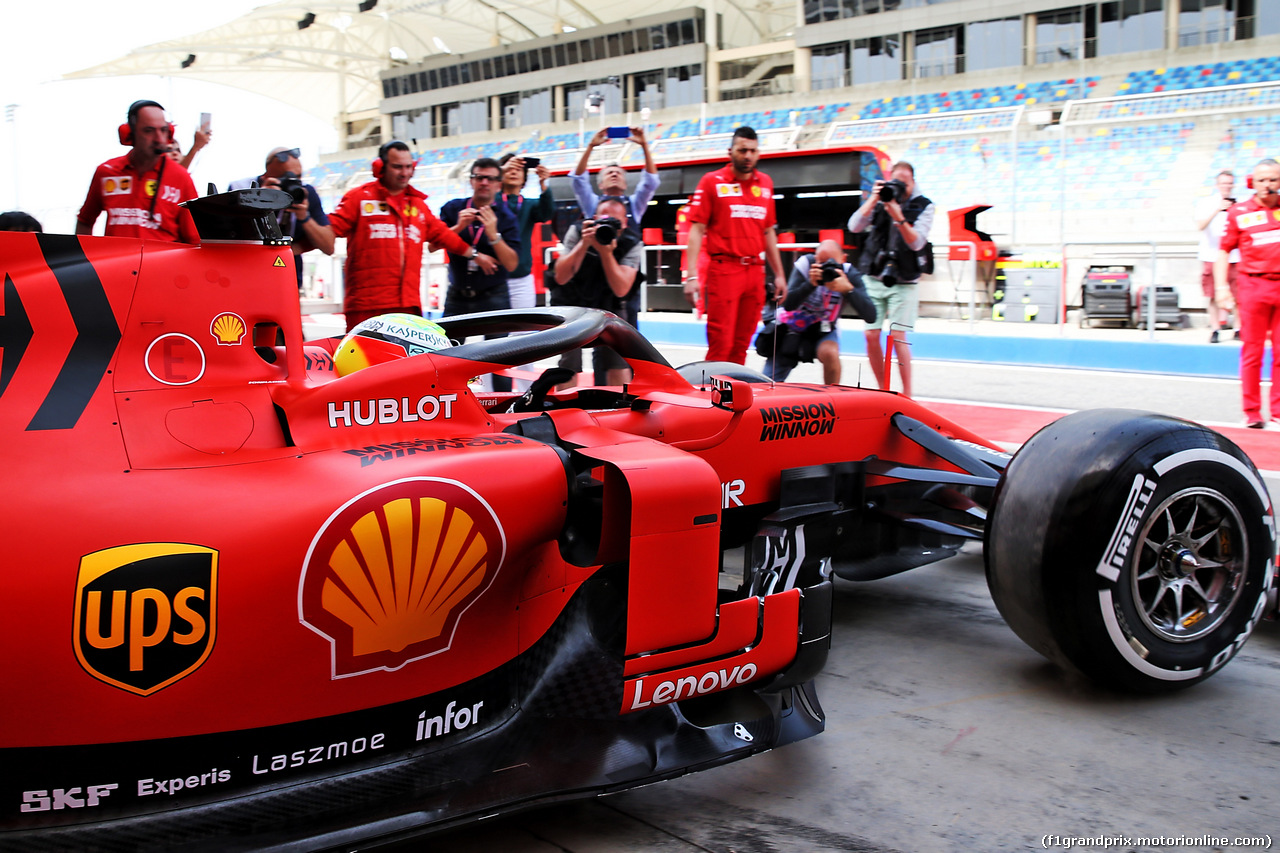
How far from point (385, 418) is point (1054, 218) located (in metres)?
27.1

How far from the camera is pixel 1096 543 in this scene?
2.82 meters

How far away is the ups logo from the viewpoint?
1.81 meters

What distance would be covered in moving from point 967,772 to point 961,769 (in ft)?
0.07

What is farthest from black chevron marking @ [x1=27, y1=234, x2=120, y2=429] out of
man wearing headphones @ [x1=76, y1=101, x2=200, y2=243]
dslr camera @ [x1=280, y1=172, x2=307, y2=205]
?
man wearing headphones @ [x1=76, y1=101, x2=200, y2=243]

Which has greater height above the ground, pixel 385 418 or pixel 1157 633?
pixel 385 418

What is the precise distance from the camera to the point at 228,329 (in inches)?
92.7

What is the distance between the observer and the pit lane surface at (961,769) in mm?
2311

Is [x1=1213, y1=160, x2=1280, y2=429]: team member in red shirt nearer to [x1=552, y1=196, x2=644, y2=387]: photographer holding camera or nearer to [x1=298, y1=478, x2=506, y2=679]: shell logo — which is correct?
[x1=552, y1=196, x2=644, y2=387]: photographer holding camera

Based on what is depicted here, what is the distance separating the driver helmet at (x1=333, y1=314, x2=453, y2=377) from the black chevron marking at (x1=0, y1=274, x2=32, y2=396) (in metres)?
0.91

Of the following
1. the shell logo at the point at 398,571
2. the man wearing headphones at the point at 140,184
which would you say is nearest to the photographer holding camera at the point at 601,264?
the man wearing headphones at the point at 140,184

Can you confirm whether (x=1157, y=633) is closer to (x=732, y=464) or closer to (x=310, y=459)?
(x=732, y=464)

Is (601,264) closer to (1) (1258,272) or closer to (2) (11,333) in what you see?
(2) (11,333)

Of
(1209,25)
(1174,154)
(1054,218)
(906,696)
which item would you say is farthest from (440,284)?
(1209,25)

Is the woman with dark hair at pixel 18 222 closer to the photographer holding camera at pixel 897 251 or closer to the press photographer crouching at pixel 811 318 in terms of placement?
the press photographer crouching at pixel 811 318
